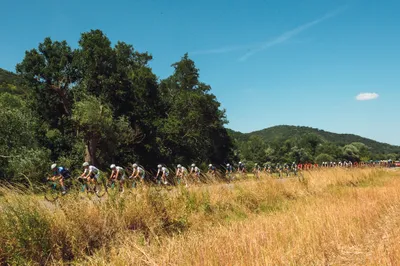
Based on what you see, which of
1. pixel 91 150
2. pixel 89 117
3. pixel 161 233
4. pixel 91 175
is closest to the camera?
pixel 161 233

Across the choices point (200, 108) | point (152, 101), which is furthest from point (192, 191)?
point (200, 108)

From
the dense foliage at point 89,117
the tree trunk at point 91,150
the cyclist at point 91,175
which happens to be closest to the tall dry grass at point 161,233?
the cyclist at point 91,175

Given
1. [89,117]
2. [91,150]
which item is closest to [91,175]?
[89,117]

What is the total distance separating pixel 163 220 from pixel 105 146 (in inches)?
892

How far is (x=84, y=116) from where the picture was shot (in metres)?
25.4

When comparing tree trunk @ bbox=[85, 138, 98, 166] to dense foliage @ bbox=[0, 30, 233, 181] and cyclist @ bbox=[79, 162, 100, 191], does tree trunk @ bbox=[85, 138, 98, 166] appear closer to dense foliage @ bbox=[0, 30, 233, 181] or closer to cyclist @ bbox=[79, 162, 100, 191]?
dense foliage @ bbox=[0, 30, 233, 181]

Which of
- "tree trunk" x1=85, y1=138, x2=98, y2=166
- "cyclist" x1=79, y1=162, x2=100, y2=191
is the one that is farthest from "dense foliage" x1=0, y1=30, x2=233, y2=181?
"cyclist" x1=79, y1=162, x2=100, y2=191

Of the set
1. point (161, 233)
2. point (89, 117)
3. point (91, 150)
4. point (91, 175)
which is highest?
point (89, 117)

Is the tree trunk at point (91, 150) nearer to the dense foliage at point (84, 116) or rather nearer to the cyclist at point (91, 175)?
the dense foliage at point (84, 116)

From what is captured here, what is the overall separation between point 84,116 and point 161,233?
2107cm

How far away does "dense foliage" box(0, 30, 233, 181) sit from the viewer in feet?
81.7

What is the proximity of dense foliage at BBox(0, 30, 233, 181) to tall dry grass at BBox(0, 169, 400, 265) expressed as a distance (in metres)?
17.4

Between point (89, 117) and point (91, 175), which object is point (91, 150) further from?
point (91, 175)

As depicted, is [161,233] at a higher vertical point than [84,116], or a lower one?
lower
